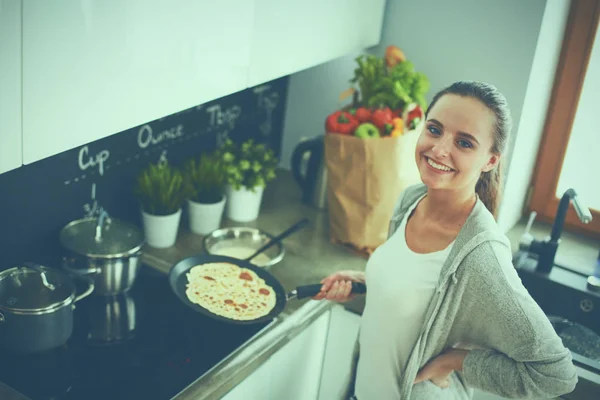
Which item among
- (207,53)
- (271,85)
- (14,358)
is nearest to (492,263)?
(207,53)

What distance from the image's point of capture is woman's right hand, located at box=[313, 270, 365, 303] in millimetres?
1759

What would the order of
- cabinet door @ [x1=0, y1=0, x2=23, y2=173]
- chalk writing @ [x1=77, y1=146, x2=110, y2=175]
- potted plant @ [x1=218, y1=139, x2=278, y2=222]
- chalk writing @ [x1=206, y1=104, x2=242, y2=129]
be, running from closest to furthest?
cabinet door @ [x1=0, y1=0, x2=23, y2=173], chalk writing @ [x1=77, y1=146, x2=110, y2=175], potted plant @ [x1=218, y1=139, x2=278, y2=222], chalk writing @ [x1=206, y1=104, x2=242, y2=129]

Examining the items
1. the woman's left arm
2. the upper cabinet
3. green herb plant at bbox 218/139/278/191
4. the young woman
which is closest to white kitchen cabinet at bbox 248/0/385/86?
the upper cabinet

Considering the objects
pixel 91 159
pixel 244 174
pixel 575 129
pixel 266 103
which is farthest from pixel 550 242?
pixel 91 159

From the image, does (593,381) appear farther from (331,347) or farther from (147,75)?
(147,75)

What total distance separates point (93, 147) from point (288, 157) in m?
0.93

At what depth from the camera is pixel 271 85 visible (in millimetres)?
2523

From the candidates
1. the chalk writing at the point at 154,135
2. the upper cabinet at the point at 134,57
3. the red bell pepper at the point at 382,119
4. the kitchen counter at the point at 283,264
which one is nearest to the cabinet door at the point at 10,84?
the upper cabinet at the point at 134,57

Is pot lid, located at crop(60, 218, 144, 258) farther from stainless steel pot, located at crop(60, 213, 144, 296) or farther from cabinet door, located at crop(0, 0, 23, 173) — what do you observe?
cabinet door, located at crop(0, 0, 23, 173)

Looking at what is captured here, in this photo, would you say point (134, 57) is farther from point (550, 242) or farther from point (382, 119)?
point (550, 242)

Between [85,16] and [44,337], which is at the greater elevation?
[85,16]

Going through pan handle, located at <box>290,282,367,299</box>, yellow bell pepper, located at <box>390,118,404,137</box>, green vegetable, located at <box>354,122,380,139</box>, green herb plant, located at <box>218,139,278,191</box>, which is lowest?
pan handle, located at <box>290,282,367,299</box>

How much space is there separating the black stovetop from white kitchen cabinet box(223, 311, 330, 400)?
0.28 feet

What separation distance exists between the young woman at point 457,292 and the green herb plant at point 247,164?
2.17 feet
